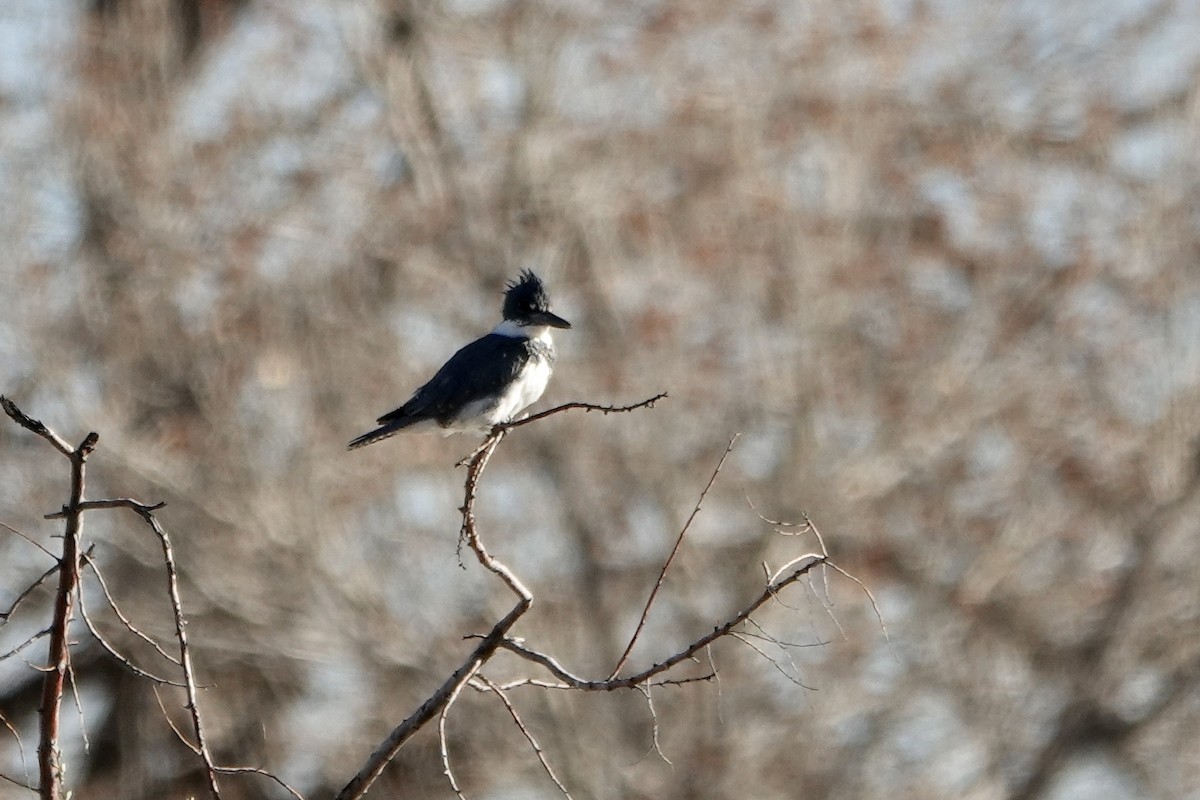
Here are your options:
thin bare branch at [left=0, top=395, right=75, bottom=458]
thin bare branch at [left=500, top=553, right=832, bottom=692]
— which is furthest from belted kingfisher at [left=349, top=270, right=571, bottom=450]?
thin bare branch at [left=0, top=395, right=75, bottom=458]

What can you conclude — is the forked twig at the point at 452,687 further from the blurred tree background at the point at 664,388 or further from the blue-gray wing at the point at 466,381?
the blurred tree background at the point at 664,388

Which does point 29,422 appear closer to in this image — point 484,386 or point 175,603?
point 175,603

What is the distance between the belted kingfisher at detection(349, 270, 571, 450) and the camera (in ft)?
17.9

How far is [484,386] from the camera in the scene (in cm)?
551

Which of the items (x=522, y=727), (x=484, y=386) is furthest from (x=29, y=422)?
(x=484, y=386)

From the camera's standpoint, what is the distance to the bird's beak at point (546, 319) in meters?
5.68

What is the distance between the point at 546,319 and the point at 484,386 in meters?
0.41

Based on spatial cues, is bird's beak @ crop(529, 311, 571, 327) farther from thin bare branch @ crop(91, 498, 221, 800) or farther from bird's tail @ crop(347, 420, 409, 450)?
thin bare branch @ crop(91, 498, 221, 800)

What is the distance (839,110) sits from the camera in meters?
10.1

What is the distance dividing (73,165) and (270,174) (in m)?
1.18

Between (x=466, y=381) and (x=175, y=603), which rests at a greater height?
(x=466, y=381)

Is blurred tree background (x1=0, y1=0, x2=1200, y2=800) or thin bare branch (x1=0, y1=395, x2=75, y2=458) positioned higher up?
blurred tree background (x1=0, y1=0, x2=1200, y2=800)

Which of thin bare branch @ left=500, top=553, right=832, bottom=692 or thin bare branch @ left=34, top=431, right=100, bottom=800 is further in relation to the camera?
thin bare branch @ left=500, top=553, right=832, bottom=692

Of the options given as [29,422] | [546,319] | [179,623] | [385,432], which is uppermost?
[546,319]
